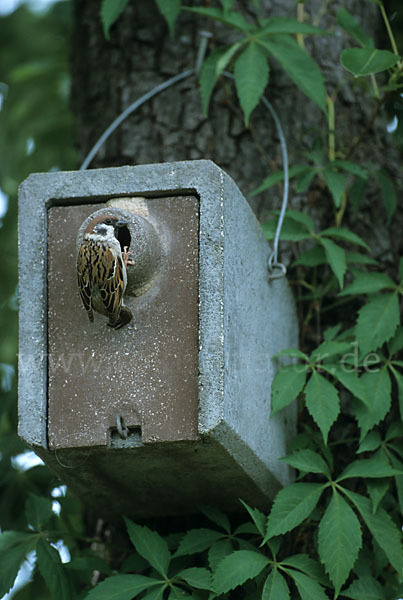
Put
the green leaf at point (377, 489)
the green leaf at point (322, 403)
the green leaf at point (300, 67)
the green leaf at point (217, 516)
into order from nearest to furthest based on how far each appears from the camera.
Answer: the green leaf at point (322, 403), the green leaf at point (377, 489), the green leaf at point (217, 516), the green leaf at point (300, 67)

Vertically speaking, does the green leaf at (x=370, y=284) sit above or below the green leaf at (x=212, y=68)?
below

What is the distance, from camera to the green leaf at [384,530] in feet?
8.74

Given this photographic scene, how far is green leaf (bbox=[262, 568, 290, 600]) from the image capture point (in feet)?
8.22

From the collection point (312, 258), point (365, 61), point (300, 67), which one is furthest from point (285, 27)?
point (312, 258)

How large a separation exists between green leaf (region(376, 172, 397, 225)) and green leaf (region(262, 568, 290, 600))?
136 centimetres

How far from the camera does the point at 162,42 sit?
3783 mm

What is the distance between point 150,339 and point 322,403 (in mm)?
503

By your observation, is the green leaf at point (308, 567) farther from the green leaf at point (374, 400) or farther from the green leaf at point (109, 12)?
the green leaf at point (109, 12)

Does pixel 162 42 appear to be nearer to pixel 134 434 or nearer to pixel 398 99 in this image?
pixel 398 99

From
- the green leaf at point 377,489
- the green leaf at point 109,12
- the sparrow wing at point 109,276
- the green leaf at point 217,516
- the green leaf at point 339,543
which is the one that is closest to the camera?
the sparrow wing at point 109,276

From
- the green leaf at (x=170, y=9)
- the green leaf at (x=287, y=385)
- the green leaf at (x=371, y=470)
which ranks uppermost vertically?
the green leaf at (x=170, y=9)

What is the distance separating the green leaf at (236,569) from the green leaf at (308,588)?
0.09m

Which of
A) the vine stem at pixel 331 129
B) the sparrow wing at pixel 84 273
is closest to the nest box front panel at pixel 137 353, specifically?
the sparrow wing at pixel 84 273

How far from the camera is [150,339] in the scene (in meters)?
2.54
